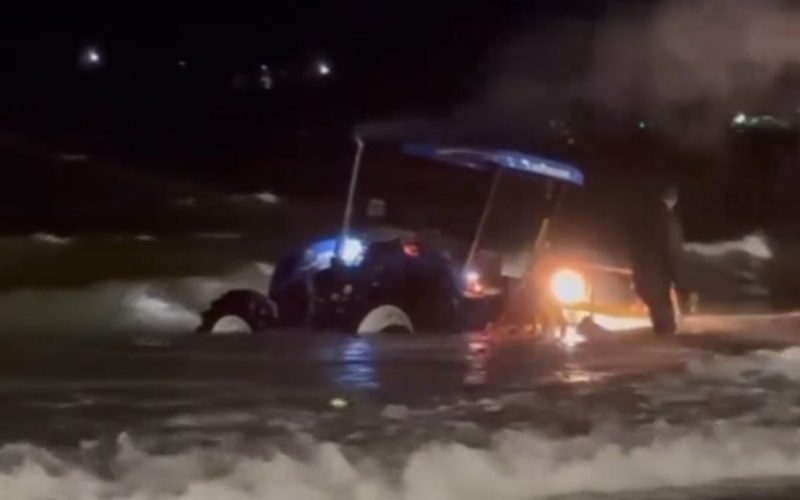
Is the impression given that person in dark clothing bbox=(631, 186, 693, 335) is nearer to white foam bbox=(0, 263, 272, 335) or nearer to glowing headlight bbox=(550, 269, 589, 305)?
glowing headlight bbox=(550, 269, 589, 305)

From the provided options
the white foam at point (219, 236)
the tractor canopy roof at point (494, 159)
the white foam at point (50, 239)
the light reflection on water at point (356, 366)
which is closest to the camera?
the light reflection on water at point (356, 366)

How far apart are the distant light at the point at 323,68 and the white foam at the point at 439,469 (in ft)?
124

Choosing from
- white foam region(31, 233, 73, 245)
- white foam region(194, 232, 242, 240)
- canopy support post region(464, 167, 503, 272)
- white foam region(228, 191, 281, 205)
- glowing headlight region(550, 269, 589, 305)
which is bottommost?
glowing headlight region(550, 269, 589, 305)

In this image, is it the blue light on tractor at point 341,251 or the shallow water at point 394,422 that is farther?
the blue light on tractor at point 341,251

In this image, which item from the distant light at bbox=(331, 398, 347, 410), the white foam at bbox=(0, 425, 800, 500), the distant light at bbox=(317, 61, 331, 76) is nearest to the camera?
the white foam at bbox=(0, 425, 800, 500)

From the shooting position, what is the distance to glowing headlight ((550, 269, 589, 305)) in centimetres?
1449

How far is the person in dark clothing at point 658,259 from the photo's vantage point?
547 inches

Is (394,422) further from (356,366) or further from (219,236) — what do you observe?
(219,236)

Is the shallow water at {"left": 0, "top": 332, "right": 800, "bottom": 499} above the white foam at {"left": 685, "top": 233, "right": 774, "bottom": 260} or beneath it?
beneath

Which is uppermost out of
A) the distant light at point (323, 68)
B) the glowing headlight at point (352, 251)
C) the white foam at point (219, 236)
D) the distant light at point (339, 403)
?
the distant light at point (323, 68)

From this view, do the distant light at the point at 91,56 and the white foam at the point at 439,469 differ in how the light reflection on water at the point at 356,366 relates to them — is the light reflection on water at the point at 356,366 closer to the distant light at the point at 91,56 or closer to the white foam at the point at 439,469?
the white foam at the point at 439,469

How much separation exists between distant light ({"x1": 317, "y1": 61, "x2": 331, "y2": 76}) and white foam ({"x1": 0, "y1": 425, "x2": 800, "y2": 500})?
37839 millimetres

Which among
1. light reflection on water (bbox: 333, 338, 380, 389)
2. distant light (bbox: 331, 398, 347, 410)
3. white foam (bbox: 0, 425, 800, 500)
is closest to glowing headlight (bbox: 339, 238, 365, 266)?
light reflection on water (bbox: 333, 338, 380, 389)

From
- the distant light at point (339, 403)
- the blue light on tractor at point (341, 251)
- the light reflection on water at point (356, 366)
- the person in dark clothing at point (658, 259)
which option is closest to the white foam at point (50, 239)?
the blue light on tractor at point (341, 251)
